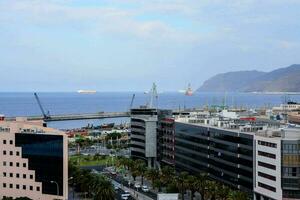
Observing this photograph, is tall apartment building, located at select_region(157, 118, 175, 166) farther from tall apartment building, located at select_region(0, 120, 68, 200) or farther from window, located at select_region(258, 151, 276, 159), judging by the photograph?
tall apartment building, located at select_region(0, 120, 68, 200)

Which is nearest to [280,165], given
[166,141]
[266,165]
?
[266,165]

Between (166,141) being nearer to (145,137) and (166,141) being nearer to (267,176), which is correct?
(145,137)

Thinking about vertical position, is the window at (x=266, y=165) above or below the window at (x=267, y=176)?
above

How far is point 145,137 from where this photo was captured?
108 m

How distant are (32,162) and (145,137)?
4413 centimetres

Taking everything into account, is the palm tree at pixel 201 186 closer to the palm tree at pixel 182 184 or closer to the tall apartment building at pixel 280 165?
the palm tree at pixel 182 184

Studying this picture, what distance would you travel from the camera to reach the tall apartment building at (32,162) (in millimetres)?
64938

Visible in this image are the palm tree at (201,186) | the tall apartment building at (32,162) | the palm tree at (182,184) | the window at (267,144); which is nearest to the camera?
the window at (267,144)

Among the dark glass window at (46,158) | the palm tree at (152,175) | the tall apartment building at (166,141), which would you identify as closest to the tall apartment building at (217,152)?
the tall apartment building at (166,141)

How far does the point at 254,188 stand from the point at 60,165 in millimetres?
25047

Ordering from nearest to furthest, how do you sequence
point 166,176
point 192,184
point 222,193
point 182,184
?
point 222,193, point 192,184, point 182,184, point 166,176

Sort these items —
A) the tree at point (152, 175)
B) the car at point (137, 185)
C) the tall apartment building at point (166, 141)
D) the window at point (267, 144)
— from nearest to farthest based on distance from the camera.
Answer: the window at point (267, 144)
the tree at point (152, 175)
the car at point (137, 185)
the tall apartment building at point (166, 141)

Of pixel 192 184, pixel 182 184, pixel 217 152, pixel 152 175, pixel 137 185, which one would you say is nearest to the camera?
pixel 192 184

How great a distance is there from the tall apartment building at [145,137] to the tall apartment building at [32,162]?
4225 centimetres
